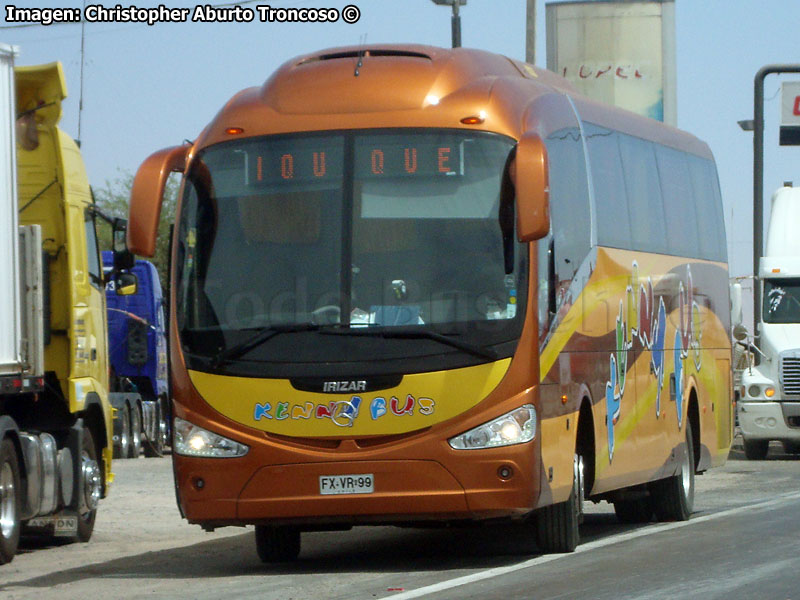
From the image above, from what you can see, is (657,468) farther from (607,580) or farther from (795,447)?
(795,447)

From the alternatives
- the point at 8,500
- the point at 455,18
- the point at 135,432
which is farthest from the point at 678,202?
the point at 135,432

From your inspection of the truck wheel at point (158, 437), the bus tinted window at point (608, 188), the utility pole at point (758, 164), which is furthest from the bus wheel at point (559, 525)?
the truck wheel at point (158, 437)

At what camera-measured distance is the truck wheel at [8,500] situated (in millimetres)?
14773

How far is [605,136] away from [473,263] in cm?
351

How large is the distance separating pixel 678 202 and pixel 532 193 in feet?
20.0

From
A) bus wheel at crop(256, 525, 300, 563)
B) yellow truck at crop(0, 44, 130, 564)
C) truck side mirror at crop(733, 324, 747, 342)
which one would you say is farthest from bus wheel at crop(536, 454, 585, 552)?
truck side mirror at crop(733, 324, 747, 342)

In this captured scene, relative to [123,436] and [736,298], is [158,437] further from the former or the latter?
[736,298]

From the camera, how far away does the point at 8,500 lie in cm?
1491

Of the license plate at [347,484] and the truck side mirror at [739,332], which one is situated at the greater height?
the license plate at [347,484]

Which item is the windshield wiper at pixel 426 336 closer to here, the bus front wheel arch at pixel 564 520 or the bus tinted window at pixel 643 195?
the bus front wheel arch at pixel 564 520

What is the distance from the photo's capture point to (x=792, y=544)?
1414 cm

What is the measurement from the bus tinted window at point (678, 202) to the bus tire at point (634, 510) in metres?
2.39

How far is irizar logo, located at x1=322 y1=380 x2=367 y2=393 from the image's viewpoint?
12.6 metres

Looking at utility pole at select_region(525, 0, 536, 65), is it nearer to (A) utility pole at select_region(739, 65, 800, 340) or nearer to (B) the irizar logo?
(A) utility pole at select_region(739, 65, 800, 340)
